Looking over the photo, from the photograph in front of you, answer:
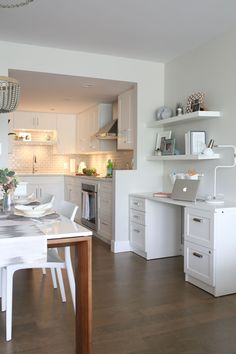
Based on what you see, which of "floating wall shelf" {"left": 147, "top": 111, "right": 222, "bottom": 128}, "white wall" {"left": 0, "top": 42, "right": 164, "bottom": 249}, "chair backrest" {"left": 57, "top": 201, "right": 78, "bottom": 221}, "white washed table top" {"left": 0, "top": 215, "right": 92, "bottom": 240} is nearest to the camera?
"white washed table top" {"left": 0, "top": 215, "right": 92, "bottom": 240}

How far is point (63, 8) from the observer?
10.5ft

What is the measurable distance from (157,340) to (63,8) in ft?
9.37

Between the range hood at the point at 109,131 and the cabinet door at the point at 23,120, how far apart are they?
82.4 inches

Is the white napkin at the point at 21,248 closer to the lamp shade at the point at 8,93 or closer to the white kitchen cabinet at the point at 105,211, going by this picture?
the lamp shade at the point at 8,93

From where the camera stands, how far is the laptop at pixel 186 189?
11.8 ft

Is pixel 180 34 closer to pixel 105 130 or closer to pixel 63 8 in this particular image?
pixel 63 8

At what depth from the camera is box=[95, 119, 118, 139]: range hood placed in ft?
18.8

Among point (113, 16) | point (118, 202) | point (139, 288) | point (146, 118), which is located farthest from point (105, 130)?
point (139, 288)

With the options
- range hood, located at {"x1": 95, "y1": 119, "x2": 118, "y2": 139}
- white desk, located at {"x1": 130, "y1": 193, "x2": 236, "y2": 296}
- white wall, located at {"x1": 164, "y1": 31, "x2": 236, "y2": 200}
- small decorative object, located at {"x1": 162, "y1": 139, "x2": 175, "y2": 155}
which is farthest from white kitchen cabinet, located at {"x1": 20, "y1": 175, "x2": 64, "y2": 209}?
white desk, located at {"x1": 130, "y1": 193, "x2": 236, "y2": 296}

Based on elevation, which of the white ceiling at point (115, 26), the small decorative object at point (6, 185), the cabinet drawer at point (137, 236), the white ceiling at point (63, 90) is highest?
the white ceiling at point (115, 26)

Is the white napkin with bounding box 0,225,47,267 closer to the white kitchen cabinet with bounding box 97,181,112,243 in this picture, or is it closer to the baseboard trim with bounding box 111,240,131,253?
the baseboard trim with bounding box 111,240,131,253

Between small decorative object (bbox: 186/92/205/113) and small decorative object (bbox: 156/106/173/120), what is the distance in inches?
18.4

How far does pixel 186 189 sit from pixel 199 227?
1.96 feet

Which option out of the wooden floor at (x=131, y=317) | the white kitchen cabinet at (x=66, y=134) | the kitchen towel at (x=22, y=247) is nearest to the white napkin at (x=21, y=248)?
the kitchen towel at (x=22, y=247)
